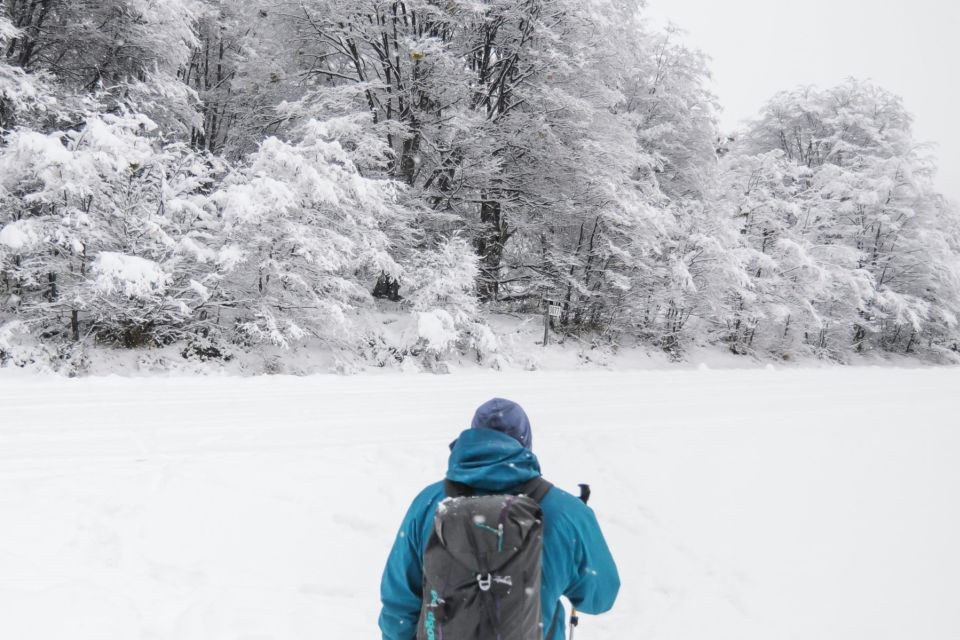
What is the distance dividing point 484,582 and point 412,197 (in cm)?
1188

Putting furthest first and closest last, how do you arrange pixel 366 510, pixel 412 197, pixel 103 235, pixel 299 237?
1. pixel 412 197
2. pixel 299 237
3. pixel 103 235
4. pixel 366 510

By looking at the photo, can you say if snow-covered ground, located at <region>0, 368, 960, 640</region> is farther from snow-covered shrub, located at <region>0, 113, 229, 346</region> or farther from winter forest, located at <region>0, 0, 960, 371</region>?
winter forest, located at <region>0, 0, 960, 371</region>

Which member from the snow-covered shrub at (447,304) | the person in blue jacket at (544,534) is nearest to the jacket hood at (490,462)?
the person in blue jacket at (544,534)

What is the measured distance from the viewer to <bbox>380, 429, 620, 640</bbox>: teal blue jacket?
1.65m

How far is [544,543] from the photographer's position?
1690mm

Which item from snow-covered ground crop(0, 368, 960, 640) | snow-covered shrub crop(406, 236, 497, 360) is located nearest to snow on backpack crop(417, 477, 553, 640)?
snow-covered ground crop(0, 368, 960, 640)

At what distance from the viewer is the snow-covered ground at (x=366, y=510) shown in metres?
3.00

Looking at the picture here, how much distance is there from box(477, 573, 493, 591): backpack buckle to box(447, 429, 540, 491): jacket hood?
257 millimetres

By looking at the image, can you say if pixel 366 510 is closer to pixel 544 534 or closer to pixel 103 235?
pixel 544 534

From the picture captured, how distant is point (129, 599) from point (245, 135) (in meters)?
16.0

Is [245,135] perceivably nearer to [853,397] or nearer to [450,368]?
[450,368]

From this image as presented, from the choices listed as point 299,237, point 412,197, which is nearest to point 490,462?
point 299,237

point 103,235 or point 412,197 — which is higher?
point 412,197

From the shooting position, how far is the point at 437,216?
40.6 feet
